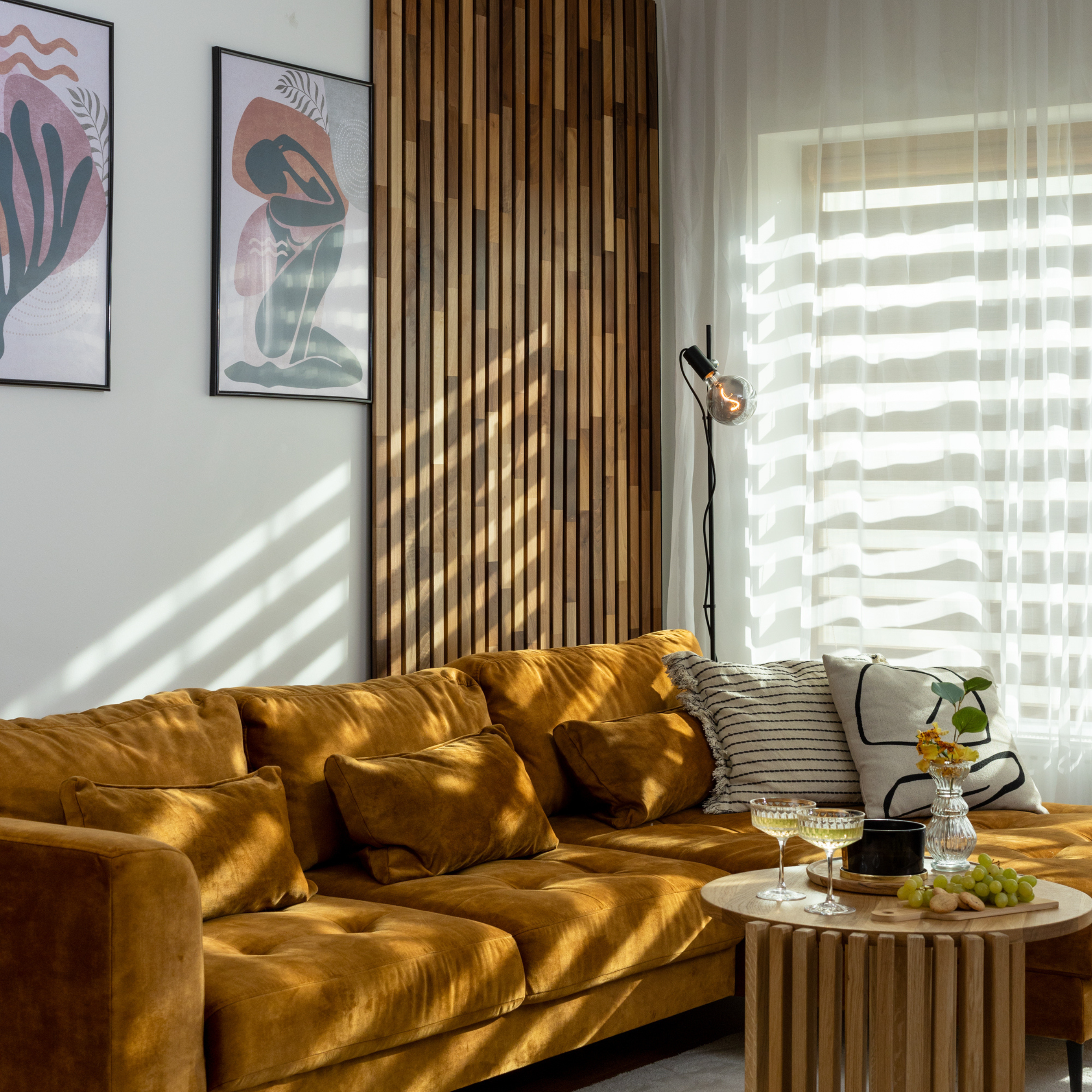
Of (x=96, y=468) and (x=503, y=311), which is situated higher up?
(x=503, y=311)

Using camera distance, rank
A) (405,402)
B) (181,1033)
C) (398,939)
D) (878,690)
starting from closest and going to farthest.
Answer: (181,1033), (398,939), (878,690), (405,402)

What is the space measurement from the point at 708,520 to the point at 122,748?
8.80 ft

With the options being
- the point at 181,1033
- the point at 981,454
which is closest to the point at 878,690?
the point at 981,454

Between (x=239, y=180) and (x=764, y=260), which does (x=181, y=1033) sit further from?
(x=764, y=260)

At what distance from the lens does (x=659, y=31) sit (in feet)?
17.0

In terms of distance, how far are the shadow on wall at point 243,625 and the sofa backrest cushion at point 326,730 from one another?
234mm

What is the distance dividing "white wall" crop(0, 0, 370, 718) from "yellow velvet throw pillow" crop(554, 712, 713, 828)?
73cm

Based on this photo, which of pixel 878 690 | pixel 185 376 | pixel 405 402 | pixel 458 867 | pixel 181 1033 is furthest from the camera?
pixel 405 402

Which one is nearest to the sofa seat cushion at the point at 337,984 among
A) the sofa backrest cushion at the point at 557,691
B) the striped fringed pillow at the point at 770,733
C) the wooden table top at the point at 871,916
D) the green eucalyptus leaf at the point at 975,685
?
the wooden table top at the point at 871,916

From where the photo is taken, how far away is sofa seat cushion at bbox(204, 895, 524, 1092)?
2.29 metres

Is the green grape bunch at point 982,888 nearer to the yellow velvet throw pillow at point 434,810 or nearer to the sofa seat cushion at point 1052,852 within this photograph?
the sofa seat cushion at point 1052,852

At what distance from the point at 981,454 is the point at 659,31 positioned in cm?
198

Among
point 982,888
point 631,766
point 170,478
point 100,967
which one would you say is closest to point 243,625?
point 170,478

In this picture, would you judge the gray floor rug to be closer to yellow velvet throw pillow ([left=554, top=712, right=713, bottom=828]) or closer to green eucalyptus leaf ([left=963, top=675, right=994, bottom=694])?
yellow velvet throw pillow ([left=554, top=712, right=713, bottom=828])
